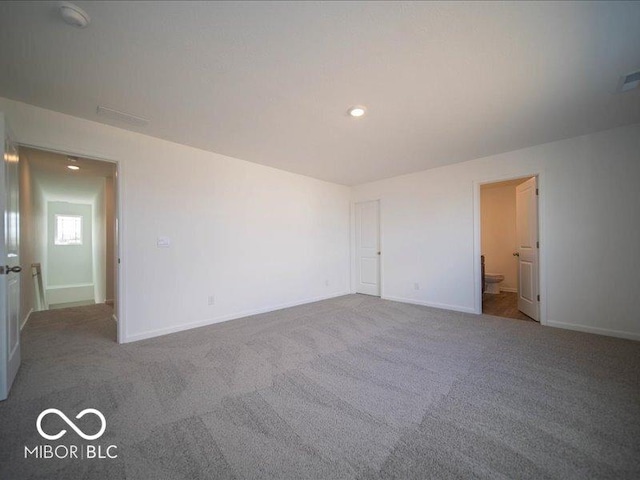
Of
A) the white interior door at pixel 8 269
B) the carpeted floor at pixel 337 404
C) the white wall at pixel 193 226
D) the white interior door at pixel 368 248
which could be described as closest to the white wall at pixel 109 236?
the carpeted floor at pixel 337 404

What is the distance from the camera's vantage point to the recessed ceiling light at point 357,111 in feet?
8.05

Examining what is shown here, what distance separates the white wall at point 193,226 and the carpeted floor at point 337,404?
594mm

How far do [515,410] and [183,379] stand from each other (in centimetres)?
252

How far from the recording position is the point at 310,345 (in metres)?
2.81

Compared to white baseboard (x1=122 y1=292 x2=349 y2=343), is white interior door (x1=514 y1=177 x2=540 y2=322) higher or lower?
higher

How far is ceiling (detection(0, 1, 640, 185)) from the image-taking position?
1.50 m

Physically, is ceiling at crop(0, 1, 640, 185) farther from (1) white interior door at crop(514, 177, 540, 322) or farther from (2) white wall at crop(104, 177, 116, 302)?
(2) white wall at crop(104, 177, 116, 302)

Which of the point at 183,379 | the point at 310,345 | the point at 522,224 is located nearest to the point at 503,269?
the point at 522,224

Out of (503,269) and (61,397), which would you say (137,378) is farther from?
(503,269)

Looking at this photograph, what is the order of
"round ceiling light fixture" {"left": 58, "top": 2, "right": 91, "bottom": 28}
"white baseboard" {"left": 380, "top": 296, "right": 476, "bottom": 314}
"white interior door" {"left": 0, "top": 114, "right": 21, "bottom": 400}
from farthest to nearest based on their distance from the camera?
"white baseboard" {"left": 380, "top": 296, "right": 476, "bottom": 314}, "white interior door" {"left": 0, "top": 114, "right": 21, "bottom": 400}, "round ceiling light fixture" {"left": 58, "top": 2, "right": 91, "bottom": 28}

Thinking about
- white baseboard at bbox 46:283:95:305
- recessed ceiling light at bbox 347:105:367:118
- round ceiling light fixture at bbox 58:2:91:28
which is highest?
round ceiling light fixture at bbox 58:2:91:28

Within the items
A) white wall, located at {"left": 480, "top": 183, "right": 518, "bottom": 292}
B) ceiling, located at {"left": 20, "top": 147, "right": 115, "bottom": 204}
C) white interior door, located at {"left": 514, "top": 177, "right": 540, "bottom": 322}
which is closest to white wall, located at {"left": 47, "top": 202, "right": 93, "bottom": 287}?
ceiling, located at {"left": 20, "top": 147, "right": 115, "bottom": 204}

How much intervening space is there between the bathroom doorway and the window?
36.1 feet

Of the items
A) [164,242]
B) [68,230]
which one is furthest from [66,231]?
[164,242]
